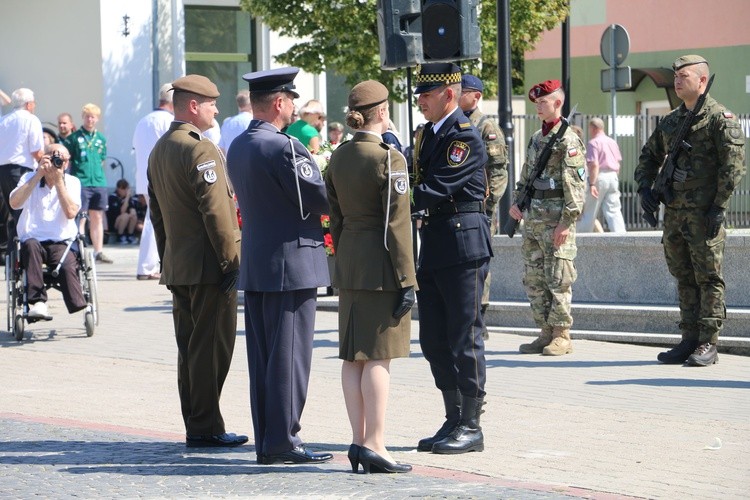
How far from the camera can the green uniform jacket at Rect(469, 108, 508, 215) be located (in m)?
10.7

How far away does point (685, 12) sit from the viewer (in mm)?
31609

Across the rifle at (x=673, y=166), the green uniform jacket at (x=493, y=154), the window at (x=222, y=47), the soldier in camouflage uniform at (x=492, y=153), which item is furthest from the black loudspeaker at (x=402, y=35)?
the window at (x=222, y=47)

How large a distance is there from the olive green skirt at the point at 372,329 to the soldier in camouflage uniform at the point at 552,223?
3.65 metres

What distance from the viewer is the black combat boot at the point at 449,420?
7.47 meters

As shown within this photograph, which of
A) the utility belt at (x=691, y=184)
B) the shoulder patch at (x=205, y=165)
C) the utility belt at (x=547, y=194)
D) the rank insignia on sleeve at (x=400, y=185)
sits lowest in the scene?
the utility belt at (x=547, y=194)

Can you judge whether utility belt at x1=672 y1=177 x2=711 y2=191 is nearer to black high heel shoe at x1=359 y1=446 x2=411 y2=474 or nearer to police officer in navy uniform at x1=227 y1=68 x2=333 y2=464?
police officer in navy uniform at x1=227 y1=68 x2=333 y2=464

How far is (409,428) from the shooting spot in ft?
26.7

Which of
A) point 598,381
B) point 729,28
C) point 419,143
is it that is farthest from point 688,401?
point 729,28

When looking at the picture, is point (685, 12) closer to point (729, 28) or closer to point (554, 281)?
point (729, 28)

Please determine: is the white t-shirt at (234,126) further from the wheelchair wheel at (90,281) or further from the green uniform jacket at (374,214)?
the green uniform jacket at (374,214)

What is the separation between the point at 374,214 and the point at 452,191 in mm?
581

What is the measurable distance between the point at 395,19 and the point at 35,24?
51.3 ft

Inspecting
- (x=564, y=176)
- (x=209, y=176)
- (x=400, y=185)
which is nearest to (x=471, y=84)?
(x=564, y=176)

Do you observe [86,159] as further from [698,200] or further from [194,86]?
[194,86]
